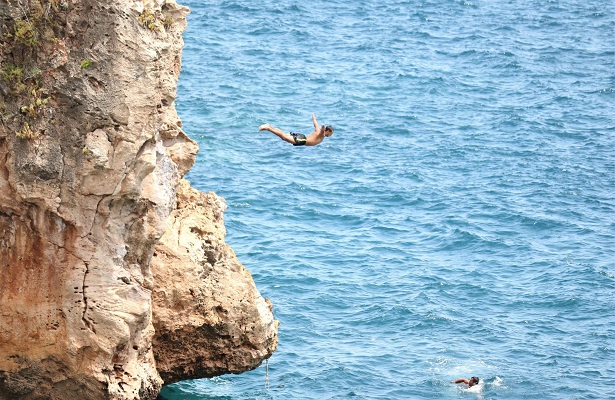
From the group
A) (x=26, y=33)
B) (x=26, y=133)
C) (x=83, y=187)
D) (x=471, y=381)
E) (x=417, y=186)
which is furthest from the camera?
(x=417, y=186)

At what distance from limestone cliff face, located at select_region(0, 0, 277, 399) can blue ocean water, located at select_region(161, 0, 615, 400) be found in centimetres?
665

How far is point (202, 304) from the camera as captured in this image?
83.6 feet

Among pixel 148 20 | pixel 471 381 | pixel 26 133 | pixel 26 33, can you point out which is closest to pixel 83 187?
pixel 26 133

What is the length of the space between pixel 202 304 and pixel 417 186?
21413 mm

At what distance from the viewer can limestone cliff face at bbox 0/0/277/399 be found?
65.4ft

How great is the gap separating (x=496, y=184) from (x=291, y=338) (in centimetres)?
1587

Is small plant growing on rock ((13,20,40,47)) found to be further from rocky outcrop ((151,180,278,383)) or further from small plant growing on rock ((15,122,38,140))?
rocky outcrop ((151,180,278,383))

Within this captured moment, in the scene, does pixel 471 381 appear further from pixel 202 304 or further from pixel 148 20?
pixel 148 20

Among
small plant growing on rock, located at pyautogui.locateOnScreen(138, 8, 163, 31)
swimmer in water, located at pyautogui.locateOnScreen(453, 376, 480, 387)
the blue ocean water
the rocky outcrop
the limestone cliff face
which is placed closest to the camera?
the limestone cliff face

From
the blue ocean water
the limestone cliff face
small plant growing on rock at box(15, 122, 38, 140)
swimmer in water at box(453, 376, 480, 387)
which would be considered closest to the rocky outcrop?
the limestone cliff face

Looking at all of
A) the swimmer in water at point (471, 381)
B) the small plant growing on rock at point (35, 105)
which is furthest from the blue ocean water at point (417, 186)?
the small plant growing on rock at point (35, 105)

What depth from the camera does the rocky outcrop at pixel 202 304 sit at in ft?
82.4

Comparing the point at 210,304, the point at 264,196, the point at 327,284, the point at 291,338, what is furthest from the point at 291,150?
the point at 210,304

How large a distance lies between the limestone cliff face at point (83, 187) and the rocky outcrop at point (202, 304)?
175 centimetres
